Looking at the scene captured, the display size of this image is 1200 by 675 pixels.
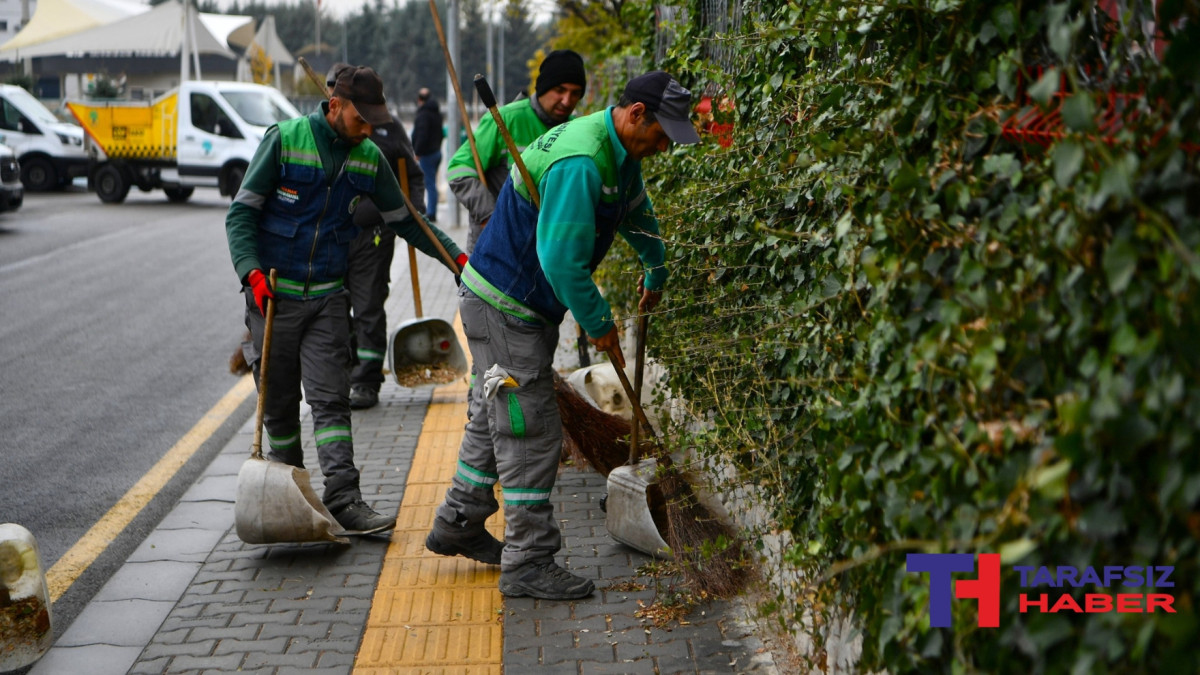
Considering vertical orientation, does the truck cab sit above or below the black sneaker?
above

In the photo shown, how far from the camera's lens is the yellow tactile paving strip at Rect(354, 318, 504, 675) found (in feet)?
12.7

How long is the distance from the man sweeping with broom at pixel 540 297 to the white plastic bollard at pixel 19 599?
1445mm

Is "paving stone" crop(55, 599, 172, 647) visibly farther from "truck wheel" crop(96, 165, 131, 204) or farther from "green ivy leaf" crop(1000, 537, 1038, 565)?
"truck wheel" crop(96, 165, 131, 204)

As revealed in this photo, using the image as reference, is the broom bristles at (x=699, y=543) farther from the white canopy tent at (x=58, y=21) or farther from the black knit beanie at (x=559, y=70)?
the white canopy tent at (x=58, y=21)

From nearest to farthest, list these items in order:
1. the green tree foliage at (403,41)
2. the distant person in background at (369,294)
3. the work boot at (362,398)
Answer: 1. the distant person in background at (369,294)
2. the work boot at (362,398)
3. the green tree foliage at (403,41)

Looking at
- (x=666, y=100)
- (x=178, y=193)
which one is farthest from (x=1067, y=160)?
(x=178, y=193)

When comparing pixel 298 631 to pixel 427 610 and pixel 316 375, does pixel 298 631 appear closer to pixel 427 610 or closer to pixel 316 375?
pixel 427 610

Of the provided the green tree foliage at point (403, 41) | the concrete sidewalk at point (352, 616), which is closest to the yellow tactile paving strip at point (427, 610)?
the concrete sidewalk at point (352, 616)

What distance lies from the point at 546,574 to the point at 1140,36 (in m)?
2.97

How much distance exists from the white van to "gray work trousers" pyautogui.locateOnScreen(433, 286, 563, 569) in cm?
2094

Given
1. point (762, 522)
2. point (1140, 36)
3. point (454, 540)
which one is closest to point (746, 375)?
point (762, 522)

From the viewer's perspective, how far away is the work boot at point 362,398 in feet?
24.0

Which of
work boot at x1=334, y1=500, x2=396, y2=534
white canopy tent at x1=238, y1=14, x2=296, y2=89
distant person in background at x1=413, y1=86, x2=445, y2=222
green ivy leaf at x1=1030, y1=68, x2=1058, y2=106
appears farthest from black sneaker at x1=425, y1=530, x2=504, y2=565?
white canopy tent at x1=238, y1=14, x2=296, y2=89

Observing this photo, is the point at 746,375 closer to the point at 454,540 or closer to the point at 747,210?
the point at 747,210
